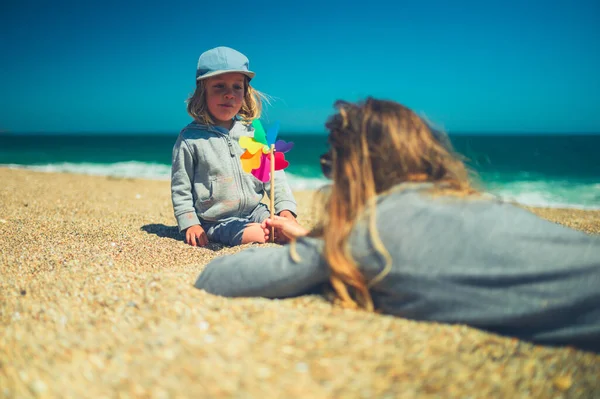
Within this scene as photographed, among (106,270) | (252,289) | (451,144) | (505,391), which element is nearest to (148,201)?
(106,270)

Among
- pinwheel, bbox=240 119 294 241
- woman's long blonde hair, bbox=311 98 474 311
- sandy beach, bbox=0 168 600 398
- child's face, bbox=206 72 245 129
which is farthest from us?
child's face, bbox=206 72 245 129

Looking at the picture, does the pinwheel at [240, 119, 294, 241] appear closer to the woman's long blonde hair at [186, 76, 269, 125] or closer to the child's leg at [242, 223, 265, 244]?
the child's leg at [242, 223, 265, 244]

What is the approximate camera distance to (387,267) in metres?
1.52

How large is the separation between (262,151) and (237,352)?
1847 mm

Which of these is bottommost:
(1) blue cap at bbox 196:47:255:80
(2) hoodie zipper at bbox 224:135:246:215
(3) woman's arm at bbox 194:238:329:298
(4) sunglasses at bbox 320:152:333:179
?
(3) woman's arm at bbox 194:238:329:298

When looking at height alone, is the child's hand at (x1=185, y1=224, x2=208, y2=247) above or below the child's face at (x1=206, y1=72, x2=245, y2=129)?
below

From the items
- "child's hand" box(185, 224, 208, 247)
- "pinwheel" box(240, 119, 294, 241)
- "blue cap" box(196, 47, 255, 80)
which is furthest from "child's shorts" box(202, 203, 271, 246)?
"blue cap" box(196, 47, 255, 80)

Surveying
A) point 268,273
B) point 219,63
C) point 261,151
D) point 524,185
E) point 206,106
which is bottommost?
point 524,185

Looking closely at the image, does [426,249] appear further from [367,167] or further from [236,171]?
[236,171]

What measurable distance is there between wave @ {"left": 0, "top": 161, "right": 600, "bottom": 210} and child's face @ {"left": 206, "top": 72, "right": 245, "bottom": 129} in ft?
15.0

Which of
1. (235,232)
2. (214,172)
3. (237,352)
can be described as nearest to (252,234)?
(235,232)

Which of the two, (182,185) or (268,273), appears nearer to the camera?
(268,273)

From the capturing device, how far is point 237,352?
55.3 inches

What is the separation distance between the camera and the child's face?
322 centimetres
